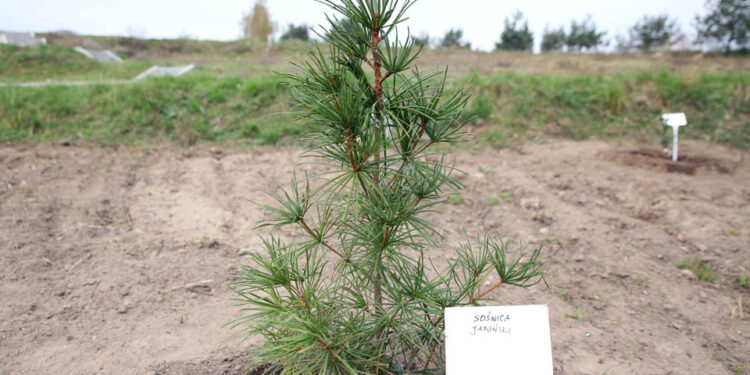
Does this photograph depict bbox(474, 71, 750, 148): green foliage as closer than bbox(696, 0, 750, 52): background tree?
Yes

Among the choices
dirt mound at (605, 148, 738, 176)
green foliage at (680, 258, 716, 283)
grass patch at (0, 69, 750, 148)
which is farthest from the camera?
grass patch at (0, 69, 750, 148)

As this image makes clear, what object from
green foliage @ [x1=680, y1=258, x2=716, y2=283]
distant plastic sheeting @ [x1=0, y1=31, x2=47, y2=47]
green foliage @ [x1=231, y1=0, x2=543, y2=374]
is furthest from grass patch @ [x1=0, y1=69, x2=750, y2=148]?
distant plastic sheeting @ [x1=0, y1=31, x2=47, y2=47]

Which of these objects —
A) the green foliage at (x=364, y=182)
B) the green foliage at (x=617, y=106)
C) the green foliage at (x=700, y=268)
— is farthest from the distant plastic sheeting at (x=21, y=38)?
the green foliage at (x=700, y=268)

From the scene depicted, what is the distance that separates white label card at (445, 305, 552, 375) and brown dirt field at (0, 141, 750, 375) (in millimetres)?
483

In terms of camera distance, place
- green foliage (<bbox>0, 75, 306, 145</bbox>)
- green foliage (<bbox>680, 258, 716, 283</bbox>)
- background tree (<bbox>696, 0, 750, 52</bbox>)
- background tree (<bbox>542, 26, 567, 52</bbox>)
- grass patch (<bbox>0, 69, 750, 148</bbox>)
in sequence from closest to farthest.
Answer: green foliage (<bbox>680, 258, 716, 283</bbox>) < green foliage (<bbox>0, 75, 306, 145</bbox>) < grass patch (<bbox>0, 69, 750, 148</bbox>) < background tree (<bbox>696, 0, 750, 52</bbox>) < background tree (<bbox>542, 26, 567, 52</bbox>)

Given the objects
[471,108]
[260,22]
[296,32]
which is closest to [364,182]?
[471,108]

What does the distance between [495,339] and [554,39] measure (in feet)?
85.7

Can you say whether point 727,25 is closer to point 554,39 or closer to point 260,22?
point 554,39

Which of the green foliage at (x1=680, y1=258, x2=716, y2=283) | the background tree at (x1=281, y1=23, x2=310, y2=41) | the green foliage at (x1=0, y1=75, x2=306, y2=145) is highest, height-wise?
the background tree at (x1=281, y1=23, x2=310, y2=41)

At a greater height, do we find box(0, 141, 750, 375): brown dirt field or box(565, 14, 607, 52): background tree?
box(565, 14, 607, 52): background tree

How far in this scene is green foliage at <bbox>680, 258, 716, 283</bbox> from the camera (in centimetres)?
338

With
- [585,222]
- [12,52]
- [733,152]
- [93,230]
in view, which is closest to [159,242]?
[93,230]

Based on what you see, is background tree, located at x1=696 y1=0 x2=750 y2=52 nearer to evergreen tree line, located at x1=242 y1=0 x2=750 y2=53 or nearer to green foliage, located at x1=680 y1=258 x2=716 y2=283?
evergreen tree line, located at x1=242 y1=0 x2=750 y2=53

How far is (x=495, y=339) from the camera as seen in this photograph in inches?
59.9
